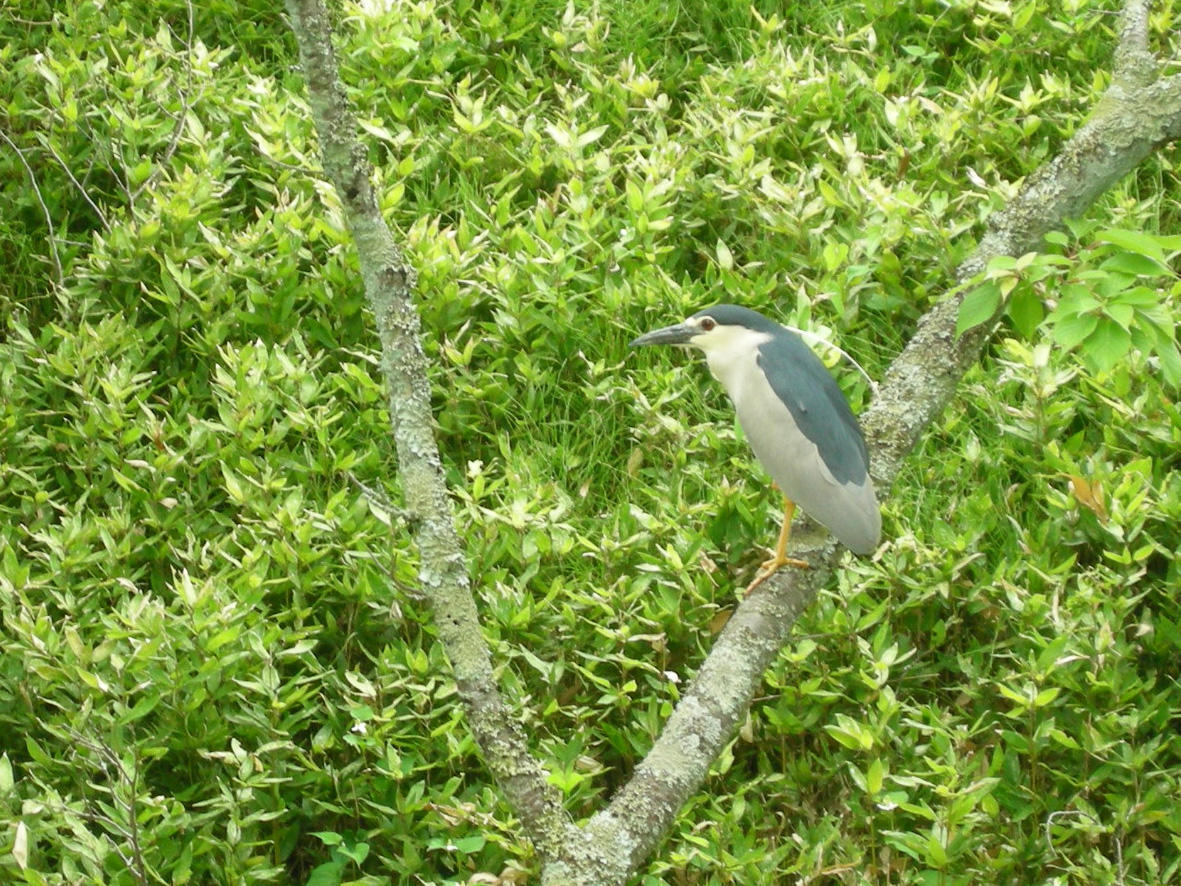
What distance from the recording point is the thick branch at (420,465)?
2404 millimetres

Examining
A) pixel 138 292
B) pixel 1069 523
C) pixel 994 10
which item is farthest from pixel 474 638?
pixel 994 10

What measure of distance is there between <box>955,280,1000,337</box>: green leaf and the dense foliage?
77 millimetres

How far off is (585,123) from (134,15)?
6.87 ft

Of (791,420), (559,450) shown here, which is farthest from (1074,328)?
(559,450)

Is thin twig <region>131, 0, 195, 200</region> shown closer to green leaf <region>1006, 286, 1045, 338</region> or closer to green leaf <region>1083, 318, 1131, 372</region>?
green leaf <region>1006, 286, 1045, 338</region>

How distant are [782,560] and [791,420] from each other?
385 mm

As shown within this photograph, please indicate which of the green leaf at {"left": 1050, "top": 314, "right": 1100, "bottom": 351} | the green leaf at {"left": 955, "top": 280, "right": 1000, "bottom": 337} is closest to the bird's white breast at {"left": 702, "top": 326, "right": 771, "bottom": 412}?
the green leaf at {"left": 955, "top": 280, "right": 1000, "bottom": 337}

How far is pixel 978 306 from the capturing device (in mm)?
2717

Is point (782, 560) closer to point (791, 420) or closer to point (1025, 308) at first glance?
point (791, 420)

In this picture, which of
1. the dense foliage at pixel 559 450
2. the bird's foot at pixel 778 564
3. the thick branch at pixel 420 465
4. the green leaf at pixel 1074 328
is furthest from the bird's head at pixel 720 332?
the thick branch at pixel 420 465

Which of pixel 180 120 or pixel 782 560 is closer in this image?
pixel 782 560

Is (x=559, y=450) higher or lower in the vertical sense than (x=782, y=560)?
lower

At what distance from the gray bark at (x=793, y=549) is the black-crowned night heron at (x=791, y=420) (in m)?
0.13

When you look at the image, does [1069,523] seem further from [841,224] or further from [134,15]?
[134,15]
